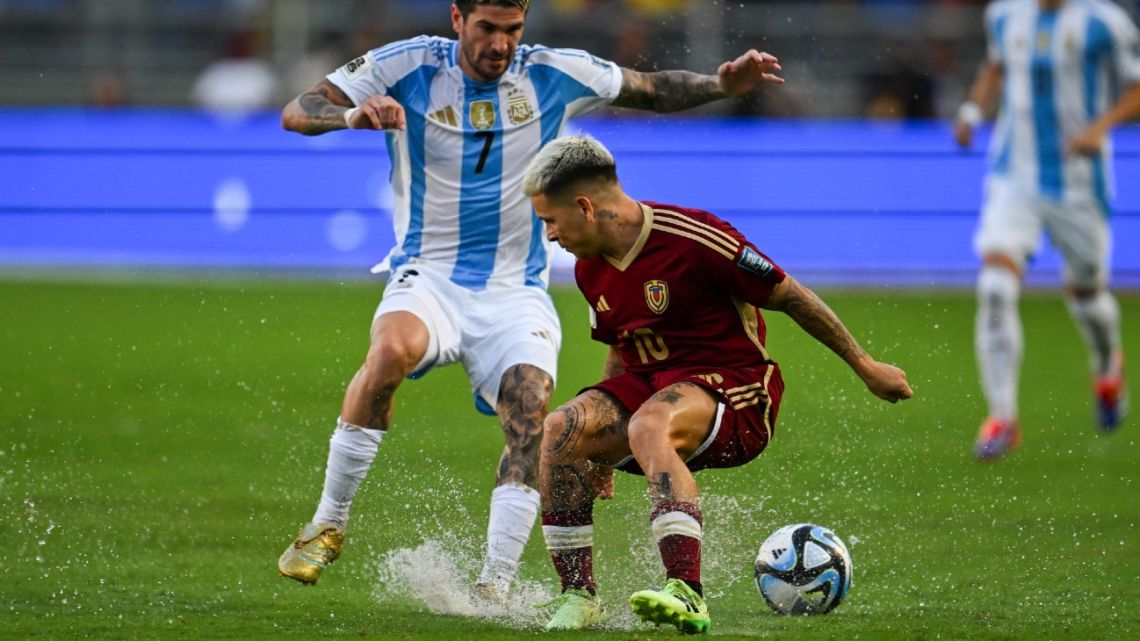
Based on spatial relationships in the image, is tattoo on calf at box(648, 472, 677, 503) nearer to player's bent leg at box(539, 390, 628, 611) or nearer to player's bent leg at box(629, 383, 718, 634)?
player's bent leg at box(629, 383, 718, 634)

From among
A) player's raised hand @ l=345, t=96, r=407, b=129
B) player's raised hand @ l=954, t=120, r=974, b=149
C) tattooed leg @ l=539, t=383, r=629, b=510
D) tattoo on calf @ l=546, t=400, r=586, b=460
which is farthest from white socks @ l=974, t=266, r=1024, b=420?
player's raised hand @ l=345, t=96, r=407, b=129

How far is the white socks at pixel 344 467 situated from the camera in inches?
240

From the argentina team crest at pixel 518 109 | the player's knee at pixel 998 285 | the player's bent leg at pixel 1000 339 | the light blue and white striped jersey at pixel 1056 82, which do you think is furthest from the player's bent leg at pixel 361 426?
the light blue and white striped jersey at pixel 1056 82

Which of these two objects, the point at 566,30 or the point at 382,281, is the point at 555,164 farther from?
the point at 566,30

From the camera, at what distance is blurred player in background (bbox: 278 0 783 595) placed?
→ 6.14m

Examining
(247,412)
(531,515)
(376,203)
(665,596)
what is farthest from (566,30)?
(665,596)

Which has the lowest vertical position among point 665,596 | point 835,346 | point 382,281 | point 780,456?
point 382,281

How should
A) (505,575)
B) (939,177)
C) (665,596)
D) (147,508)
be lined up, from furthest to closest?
(939,177) → (147,508) → (505,575) → (665,596)

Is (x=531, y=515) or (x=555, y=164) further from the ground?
(x=555, y=164)

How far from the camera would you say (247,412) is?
10.7 m

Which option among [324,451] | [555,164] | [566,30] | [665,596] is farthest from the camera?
[566,30]

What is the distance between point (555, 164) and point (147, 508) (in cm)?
310

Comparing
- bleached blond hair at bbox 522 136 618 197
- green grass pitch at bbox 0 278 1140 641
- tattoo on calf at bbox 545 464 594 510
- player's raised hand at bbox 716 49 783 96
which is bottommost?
green grass pitch at bbox 0 278 1140 641

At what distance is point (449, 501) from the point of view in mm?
7270
